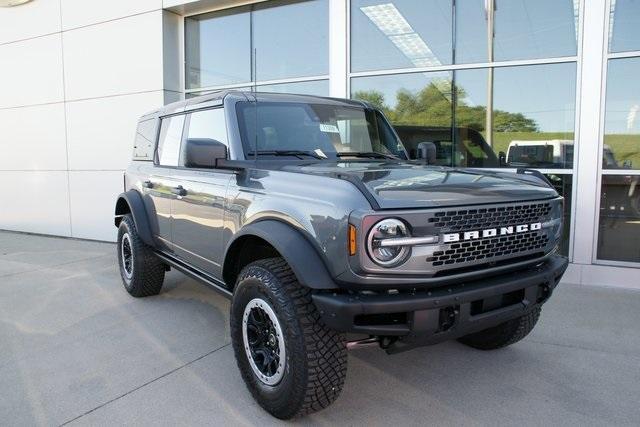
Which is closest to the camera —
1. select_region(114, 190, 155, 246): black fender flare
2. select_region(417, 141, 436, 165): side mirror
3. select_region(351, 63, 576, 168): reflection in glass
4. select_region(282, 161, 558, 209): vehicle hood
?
select_region(282, 161, 558, 209): vehicle hood

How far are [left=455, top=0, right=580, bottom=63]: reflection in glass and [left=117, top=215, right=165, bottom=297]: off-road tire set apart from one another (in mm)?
4730

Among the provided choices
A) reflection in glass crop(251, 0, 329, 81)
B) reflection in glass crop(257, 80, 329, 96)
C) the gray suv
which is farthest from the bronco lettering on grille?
reflection in glass crop(251, 0, 329, 81)

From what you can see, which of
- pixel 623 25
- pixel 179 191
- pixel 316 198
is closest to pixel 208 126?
pixel 179 191

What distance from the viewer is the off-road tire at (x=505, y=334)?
12.1 ft

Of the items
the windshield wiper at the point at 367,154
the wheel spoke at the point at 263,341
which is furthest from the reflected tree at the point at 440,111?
the wheel spoke at the point at 263,341

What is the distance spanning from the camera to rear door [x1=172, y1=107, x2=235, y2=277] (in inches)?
144

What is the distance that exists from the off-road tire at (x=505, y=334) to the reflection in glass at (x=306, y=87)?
16.4 ft

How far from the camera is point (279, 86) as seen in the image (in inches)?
339

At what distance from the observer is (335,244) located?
253 centimetres

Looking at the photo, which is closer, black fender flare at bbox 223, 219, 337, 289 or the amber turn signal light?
the amber turn signal light

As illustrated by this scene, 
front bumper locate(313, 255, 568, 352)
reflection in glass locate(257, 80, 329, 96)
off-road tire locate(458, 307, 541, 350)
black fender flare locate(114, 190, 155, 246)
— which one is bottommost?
off-road tire locate(458, 307, 541, 350)

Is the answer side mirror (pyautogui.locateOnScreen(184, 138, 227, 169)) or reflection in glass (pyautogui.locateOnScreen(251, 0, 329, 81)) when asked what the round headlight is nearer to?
side mirror (pyautogui.locateOnScreen(184, 138, 227, 169))

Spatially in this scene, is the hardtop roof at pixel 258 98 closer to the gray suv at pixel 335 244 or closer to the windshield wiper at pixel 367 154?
the gray suv at pixel 335 244

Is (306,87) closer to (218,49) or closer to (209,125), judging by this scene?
(218,49)
